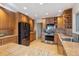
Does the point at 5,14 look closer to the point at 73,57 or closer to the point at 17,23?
the point at 17,23

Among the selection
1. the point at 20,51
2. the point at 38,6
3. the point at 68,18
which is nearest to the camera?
the point at 20,51

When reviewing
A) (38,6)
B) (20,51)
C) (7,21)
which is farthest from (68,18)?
(20,51)

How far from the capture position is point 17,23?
3.88m

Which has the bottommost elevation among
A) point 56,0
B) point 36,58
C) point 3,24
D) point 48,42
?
point 48,42

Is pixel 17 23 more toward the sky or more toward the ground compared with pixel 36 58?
more toward the sky

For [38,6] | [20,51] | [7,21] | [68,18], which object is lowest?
[20,51]

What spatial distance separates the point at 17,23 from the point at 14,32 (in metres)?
0.31

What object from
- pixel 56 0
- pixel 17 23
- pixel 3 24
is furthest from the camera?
pixel 17 23

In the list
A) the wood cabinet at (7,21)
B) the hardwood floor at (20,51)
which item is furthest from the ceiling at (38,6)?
the hardwood floor at (20,51)

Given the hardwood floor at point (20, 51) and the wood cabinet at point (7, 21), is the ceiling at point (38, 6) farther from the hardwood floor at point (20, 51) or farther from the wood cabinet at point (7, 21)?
the hardwood floor at point (20, 51)

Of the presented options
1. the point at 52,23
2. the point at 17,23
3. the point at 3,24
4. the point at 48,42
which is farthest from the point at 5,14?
the point at 52,23

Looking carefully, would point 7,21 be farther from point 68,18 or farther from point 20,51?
point 20,51

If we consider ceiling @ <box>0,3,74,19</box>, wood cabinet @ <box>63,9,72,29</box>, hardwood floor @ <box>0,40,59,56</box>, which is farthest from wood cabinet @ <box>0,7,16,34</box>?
wood cabinet @ <box>63,9,72,29</box>

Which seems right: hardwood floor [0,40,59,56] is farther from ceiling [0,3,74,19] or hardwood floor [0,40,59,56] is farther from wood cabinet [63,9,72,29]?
wood cabinet [63,9,72,29]
